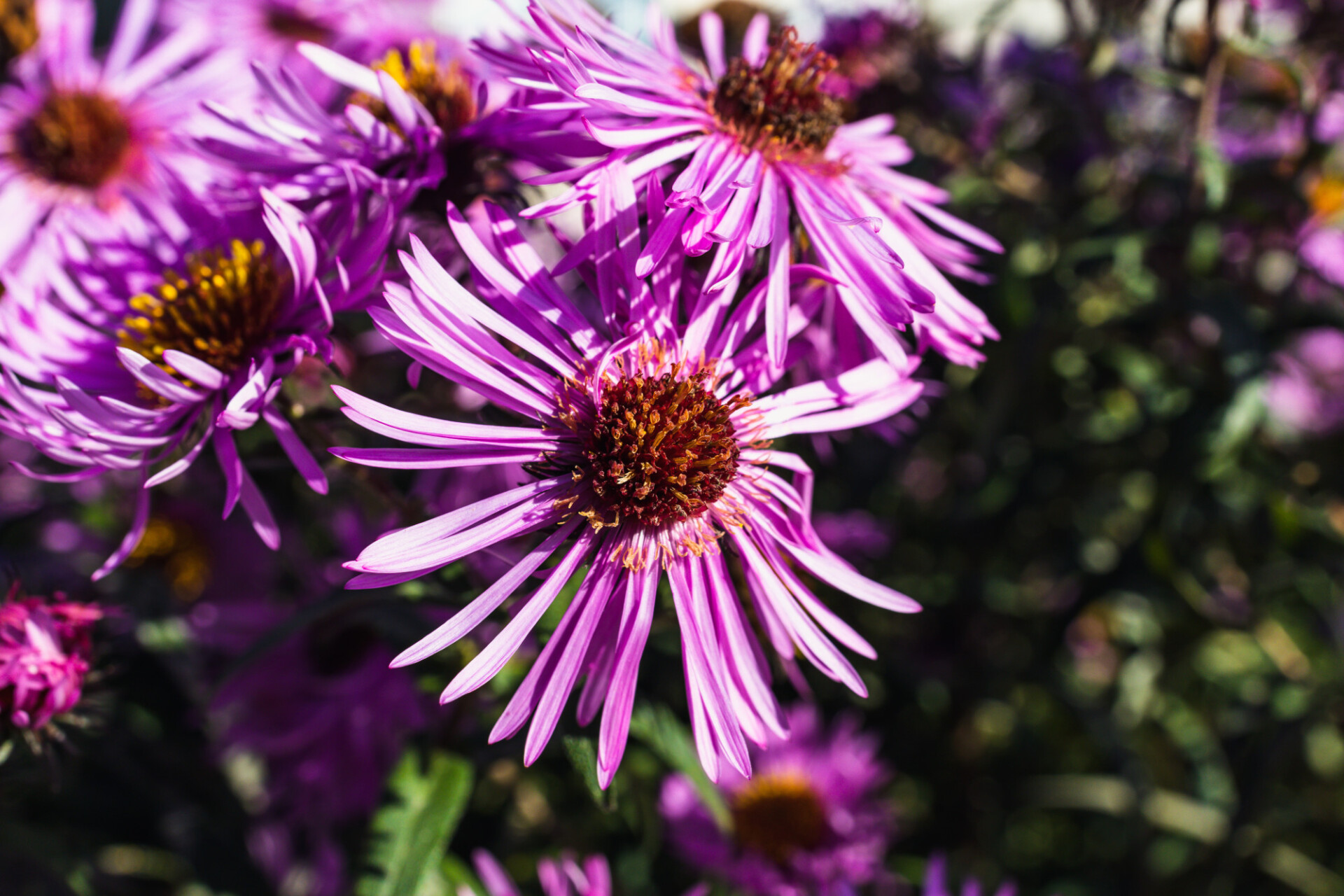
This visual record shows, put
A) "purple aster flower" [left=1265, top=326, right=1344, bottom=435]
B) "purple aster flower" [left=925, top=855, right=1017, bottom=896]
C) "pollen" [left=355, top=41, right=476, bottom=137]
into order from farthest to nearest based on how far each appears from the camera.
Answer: "purple aster flower" [left=1265, top=326, right=1344, bottom=435] < "purple aster flower" [left=925, top=855, right=1017, bottom=896] < "pollen" [left=355, top=41, right=476, bottom=137]

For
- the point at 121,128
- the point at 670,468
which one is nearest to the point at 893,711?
the point at 670,468

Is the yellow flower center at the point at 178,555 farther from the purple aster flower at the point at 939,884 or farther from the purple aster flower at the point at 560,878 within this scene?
the purple aster flower at the point at 939,884

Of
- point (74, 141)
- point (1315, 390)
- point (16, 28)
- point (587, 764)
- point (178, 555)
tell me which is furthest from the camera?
point (1315, 390)

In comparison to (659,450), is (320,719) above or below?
below

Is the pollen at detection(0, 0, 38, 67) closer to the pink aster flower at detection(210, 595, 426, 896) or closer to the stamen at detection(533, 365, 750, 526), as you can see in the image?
the pink aster flower at detection(210, 595, 426, 896)

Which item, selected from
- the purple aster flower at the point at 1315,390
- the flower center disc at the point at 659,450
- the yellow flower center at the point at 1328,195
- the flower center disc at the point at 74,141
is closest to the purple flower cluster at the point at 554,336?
the flower center disc at the point at 659,450

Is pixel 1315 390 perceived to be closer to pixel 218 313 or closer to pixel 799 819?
pixel 799 819

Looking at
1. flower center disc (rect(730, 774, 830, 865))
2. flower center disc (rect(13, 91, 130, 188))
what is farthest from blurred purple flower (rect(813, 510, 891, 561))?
flower center disc (rect(13, 91, 130, 188))

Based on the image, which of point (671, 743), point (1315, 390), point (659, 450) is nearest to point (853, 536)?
point (671, 743)
